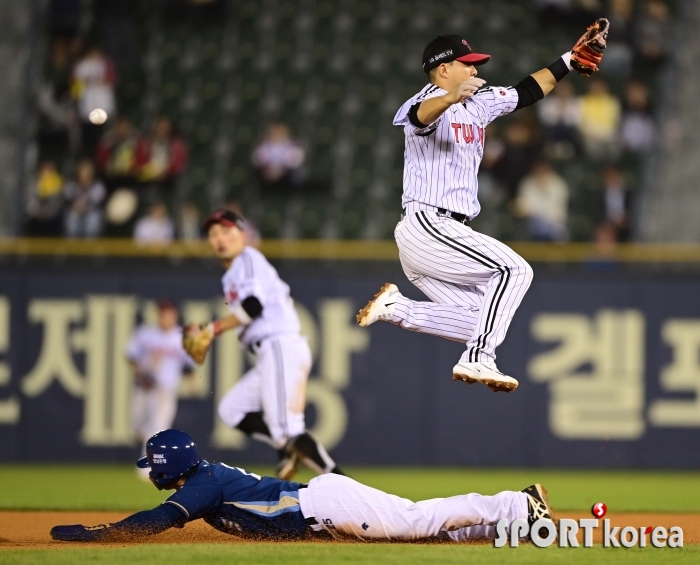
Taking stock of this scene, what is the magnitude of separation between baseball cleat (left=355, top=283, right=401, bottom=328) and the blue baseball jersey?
3.45ft

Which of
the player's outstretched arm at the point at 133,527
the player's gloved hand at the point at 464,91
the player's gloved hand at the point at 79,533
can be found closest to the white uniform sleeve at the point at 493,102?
the player's gloved hand at the point at 464,91

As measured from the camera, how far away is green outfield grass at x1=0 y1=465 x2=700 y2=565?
5.71 meters

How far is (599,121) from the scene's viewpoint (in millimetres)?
15469

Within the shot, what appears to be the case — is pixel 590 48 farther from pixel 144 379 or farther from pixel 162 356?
pixel 144 379

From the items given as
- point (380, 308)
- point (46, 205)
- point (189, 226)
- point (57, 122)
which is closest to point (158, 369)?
point (189, 226)

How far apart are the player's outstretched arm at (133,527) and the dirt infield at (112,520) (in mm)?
424

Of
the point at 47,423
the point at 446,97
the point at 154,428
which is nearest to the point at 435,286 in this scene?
the point at 446,97

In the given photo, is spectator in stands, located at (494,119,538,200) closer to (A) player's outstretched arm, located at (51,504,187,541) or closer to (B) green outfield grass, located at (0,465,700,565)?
(B) green outfield grass, located at (0,465,700,565)

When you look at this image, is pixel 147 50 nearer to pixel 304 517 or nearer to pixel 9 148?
pixel 9 148

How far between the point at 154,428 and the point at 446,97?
682 cm

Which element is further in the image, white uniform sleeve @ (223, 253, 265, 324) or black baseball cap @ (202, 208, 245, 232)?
black baseball cap @ (202, 208, 245, 232)

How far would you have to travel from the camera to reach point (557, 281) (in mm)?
12961

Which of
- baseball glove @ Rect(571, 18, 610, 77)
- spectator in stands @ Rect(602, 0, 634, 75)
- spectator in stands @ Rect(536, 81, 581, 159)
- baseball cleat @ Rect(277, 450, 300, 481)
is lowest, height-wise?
baseball cleat @ Rect(277, 450, 300, 481)

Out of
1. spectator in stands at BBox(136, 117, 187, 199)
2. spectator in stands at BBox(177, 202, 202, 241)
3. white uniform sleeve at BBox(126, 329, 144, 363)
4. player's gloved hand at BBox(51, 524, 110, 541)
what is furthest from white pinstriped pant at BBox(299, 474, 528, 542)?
spectator in stands at BBox(136, 117, 187, 199)
